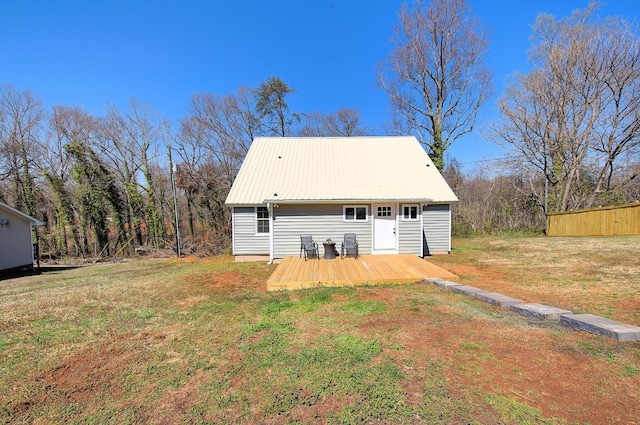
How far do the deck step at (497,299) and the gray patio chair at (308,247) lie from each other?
561 cm

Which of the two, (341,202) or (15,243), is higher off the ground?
(341,202)

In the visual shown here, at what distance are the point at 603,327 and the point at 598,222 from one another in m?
14.8

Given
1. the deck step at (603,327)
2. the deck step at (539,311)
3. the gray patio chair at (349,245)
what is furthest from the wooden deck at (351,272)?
the deck step at (603,327)

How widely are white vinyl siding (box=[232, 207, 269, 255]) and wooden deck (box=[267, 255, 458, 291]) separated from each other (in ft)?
7.52

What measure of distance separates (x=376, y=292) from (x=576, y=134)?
1843 cm

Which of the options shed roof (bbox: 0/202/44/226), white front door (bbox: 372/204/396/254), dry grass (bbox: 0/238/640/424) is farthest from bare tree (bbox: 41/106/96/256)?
white front door (bbox: 372/204/396/254)

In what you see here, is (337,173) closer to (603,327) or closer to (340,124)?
(603,327)

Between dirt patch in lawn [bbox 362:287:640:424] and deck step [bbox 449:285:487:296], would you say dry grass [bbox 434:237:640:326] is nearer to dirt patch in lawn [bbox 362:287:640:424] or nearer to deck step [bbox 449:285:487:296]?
deck step [bbox 449:285:487:296]

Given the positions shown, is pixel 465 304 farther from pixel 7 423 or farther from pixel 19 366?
pixel 19 366

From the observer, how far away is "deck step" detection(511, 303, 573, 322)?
399 cm

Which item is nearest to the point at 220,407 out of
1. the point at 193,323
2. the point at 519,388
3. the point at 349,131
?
the point at 193,323

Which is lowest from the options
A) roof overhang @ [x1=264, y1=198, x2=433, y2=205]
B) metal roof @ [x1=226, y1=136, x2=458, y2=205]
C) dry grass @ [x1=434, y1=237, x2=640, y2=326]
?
dry grass @ [x1=434, y1=237, x2=640, y2=326]

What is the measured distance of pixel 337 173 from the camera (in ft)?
40.0

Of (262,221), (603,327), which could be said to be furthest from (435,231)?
(603,327)
